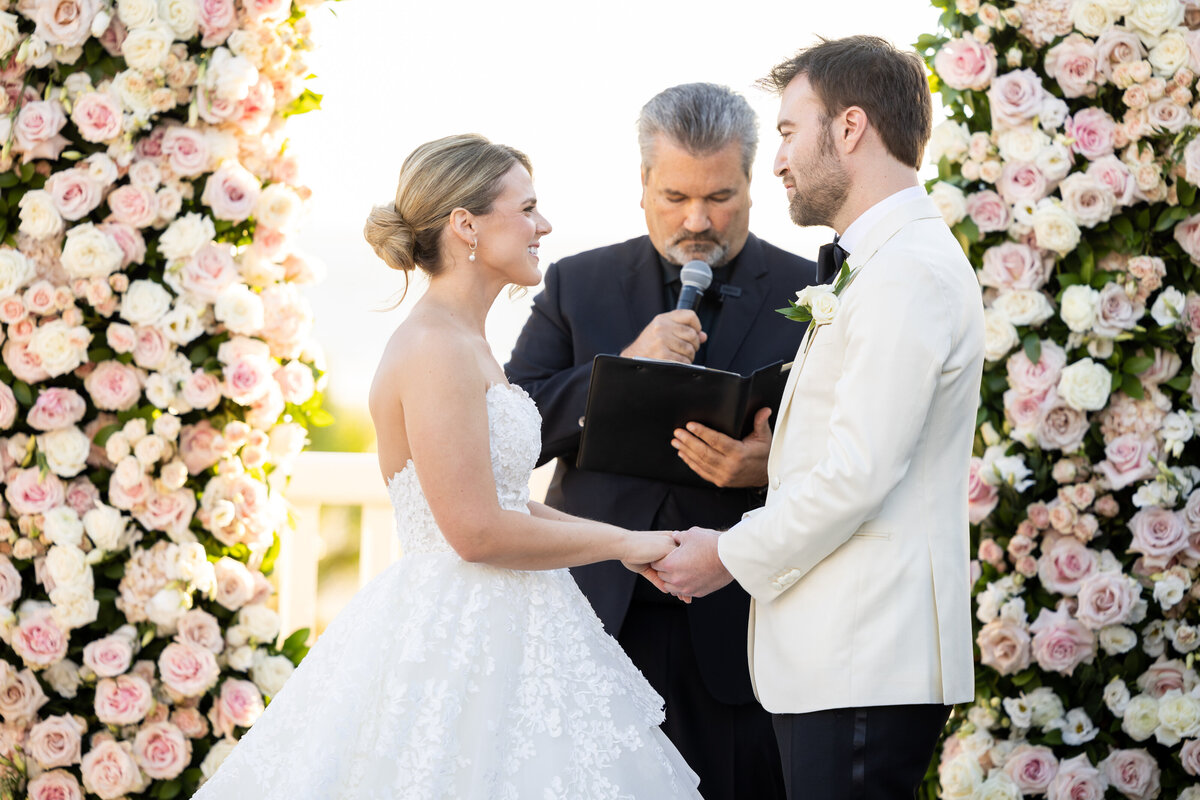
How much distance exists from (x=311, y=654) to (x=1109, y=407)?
209 cm

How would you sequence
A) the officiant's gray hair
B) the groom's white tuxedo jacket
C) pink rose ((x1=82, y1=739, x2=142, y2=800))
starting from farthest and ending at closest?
1. pink rose ((x1=82, y1=739, x2=142, y2=800))
2. the officiant's gray hair
3. the groom's white tuxedo jacket

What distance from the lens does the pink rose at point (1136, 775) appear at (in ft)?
10.3

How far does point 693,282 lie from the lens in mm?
2699

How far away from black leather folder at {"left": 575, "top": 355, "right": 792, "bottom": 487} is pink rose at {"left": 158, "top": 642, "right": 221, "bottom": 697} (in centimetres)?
136

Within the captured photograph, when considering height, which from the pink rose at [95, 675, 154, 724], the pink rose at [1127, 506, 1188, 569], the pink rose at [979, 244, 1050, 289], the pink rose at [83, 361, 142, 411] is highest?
the pink rose at [979, 244, 1050, 289]

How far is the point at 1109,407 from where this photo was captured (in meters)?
3.19

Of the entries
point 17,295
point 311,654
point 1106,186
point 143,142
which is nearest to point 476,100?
point 143,142

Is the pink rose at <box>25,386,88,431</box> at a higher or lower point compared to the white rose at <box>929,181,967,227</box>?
lower

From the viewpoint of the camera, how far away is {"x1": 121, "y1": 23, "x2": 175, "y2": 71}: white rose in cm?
321

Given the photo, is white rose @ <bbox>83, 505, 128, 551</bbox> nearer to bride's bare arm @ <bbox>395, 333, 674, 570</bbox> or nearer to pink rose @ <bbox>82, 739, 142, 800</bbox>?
pink rose @ <bbox>82, 739, 142, 800</bbox>

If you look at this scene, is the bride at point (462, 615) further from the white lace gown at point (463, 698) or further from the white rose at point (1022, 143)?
the white rose at point (1022, 143)

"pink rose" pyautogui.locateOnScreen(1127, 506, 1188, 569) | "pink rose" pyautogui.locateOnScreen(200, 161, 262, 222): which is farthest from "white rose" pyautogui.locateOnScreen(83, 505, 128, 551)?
"pink rose" pyautogui.locateOnScreen(1127, 506, 1188, 569)

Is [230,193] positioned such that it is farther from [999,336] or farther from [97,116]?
[999,336]

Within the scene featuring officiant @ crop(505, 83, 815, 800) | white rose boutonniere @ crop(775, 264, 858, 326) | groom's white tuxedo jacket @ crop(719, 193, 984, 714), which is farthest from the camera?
officiant @ crop(505, 83, 815, 800)
